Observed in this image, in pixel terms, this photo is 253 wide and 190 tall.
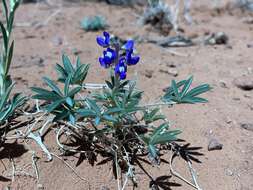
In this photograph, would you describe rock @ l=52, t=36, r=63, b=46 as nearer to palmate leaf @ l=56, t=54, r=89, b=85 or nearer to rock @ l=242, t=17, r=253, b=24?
palmate leaf @ l=56, t=54, r=89, b=85

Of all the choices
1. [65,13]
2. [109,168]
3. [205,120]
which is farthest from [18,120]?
[65,13]

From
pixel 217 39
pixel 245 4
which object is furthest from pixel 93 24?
pixel 245 4

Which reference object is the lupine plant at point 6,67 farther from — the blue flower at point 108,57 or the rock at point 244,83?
the rock at point 244,83

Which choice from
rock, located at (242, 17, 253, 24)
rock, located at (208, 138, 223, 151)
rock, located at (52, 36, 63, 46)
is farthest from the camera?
rock, located at (242, 17, 253, 24)

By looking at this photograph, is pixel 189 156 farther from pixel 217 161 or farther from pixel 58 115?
pixel 58 115

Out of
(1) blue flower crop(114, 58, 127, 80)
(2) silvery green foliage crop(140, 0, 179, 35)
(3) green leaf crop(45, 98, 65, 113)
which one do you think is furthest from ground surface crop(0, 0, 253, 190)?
(1) blue flower crop(114, 58, 127, 80)

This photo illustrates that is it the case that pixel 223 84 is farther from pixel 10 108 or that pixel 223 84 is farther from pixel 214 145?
pixel 10 108
